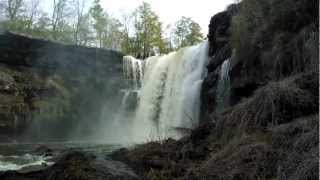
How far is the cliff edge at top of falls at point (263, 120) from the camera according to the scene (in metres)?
7.25

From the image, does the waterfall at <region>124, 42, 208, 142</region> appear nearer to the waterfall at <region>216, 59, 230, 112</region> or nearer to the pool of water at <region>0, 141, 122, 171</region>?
the waterfall at <region>216, 59, 230, 112</region>

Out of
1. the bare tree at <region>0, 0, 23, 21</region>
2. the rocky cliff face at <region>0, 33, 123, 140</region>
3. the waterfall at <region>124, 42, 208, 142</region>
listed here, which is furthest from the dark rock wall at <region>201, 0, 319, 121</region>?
the bare tree at <region>0, 0, 23, 21</region>

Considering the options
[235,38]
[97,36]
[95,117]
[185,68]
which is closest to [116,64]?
[95,117]

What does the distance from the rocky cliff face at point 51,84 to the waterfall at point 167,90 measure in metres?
2.08

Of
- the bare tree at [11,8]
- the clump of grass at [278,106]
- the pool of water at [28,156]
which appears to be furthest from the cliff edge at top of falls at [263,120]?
the bare tree at [11,8]

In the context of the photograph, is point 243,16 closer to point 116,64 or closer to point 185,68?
point 185,68

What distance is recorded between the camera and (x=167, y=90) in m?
29.8

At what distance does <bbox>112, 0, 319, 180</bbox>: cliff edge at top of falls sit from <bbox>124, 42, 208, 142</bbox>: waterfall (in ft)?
26.9

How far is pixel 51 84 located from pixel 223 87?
17032 millimetres

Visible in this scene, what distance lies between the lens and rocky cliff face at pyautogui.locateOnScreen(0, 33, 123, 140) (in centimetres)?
3084

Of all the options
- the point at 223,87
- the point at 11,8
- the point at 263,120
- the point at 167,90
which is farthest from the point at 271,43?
the point at 11,8

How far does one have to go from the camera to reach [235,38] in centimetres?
1672

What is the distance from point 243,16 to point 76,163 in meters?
9.05

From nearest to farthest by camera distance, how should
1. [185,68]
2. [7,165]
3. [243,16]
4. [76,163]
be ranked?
[76,163], [7,165], [243,16], [185,68]
